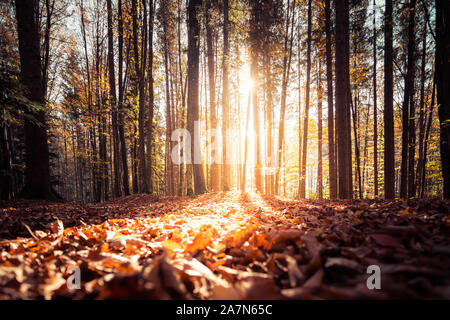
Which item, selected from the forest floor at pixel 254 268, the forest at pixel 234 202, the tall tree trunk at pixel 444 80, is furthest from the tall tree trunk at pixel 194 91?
the tall tree trunk at pixel 444 80

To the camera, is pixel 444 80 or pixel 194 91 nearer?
pixel 444 80

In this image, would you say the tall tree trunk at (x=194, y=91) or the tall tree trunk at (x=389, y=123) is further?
the tall tree trunk at (x=194, y=91)

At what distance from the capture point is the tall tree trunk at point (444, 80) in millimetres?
3783

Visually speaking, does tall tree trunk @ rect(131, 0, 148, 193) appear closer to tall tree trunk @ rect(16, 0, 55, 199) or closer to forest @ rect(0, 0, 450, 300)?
forest @ rect(0, 0, 450, 300)

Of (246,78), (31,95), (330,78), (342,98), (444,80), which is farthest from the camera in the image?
(246,78)

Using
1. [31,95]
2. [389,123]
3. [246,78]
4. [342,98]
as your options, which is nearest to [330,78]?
[342,98]

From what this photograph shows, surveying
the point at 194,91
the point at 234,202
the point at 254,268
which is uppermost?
the point at 194,91

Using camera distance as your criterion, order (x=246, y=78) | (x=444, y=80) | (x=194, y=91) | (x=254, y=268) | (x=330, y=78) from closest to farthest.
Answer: (x=254, y=268) < (x=444, y=80) < (x=330, y=78) < (x=194, y=91) < (x=246, y=78)

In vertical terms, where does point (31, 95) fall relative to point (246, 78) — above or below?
below

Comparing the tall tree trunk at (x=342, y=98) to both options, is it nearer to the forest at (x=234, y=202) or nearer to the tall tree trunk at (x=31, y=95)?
the forest at (x=234, y=202)

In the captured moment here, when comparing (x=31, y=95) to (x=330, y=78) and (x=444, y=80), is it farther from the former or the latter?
(x=444, y=80)

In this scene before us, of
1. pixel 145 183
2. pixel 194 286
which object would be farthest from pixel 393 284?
pixel 145 183

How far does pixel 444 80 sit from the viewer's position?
395 cm
